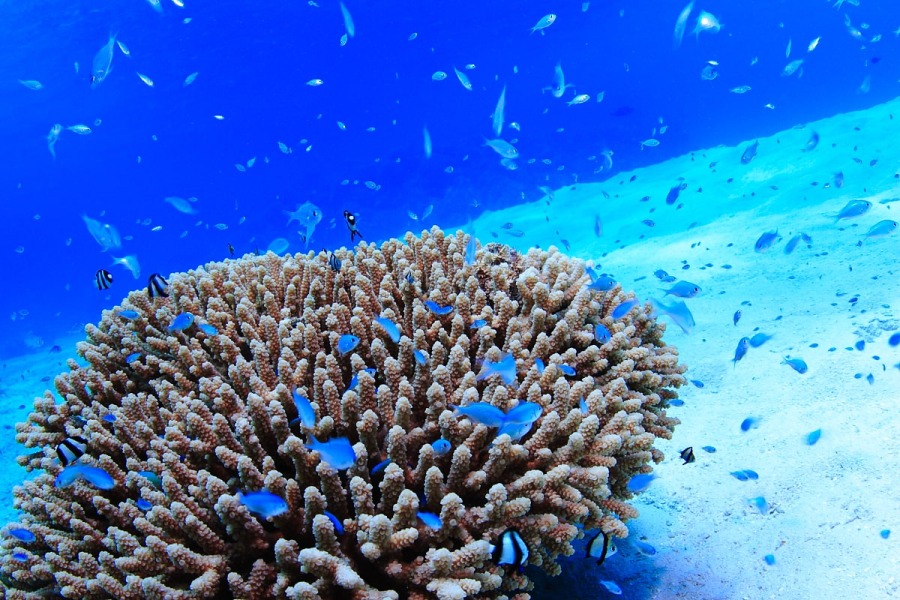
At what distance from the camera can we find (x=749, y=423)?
528cm

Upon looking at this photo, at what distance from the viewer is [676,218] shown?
21391 mm

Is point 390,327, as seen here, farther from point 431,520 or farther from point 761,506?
point 761,506

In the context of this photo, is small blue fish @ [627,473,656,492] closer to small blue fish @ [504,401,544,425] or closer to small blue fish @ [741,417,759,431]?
small blue fish @ [504,401,544,425]

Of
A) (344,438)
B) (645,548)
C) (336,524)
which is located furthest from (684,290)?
(336,524)

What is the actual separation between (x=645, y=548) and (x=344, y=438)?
264 centimetres

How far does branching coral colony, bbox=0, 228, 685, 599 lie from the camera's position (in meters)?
2.31

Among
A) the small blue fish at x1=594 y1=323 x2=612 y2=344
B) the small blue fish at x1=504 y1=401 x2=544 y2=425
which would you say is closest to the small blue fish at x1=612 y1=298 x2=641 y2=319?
the small blue fish at x1=594 y1=323 x2=612 y2=344

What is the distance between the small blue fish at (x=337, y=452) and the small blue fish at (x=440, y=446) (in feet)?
1.48

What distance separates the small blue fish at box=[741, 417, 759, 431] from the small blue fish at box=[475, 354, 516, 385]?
3639 mm

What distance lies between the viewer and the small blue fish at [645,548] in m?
3.66

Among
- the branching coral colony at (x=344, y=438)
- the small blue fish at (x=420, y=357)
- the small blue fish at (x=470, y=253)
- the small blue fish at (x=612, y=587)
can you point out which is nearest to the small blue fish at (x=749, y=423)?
the branching coral colony at (x=344, y=438)

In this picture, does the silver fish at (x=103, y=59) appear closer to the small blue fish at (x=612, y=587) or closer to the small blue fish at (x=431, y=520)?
the small blue fish at (x=431, y=520)

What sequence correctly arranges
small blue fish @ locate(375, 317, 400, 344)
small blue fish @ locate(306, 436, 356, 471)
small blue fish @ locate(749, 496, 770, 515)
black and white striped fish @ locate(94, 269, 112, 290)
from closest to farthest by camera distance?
1. small blue fish @ locate(306, 436, 356, 471)
2. small blue fish @ locate(375, 317, 400, 344)
3. small blue fish @ locate(749, 496, 770, 515)
4. black and white striped fish @ locate(94, 269, 112, 290)

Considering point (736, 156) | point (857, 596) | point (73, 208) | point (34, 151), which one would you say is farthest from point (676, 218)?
point (73, 208)
